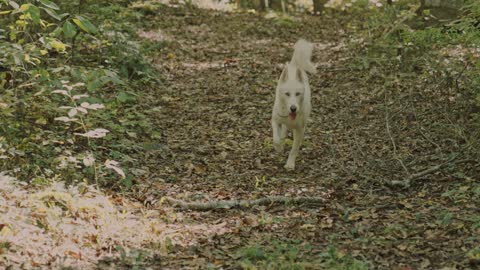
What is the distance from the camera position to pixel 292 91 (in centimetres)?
804

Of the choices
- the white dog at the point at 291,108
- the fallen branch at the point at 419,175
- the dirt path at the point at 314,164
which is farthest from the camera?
the white dog at the point at 291,108

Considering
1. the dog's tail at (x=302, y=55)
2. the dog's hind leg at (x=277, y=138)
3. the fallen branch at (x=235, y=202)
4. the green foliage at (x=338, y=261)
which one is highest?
the dog's tail at (x=302, y=55)

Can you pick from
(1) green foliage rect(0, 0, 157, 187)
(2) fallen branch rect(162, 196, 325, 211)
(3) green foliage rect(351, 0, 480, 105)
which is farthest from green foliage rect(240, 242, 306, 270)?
(3) green foliage rect(351, 0, 480, 105)

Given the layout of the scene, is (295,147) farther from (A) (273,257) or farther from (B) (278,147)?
(A) (273,257)

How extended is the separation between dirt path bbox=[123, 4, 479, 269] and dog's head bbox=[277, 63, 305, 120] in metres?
0.76

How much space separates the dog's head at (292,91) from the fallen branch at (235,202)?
1.75 m

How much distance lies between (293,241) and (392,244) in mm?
921

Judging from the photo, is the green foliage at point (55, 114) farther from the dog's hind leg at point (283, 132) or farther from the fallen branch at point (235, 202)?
the dog's hind leg at point (283, 132)

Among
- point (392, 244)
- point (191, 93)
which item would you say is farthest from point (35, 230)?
point (191, 93)

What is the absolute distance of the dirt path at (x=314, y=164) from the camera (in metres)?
5.30

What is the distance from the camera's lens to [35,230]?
5113 mm

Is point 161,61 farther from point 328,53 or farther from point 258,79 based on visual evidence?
point 328,53

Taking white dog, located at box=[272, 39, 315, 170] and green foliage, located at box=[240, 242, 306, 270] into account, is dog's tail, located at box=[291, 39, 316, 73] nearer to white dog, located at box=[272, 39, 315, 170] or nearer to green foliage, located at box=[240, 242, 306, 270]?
white dog, located at box=[272, 39, 315, 170]

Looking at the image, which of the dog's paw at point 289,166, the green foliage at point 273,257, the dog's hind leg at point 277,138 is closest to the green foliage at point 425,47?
the dog's hind leg at point 277,138
